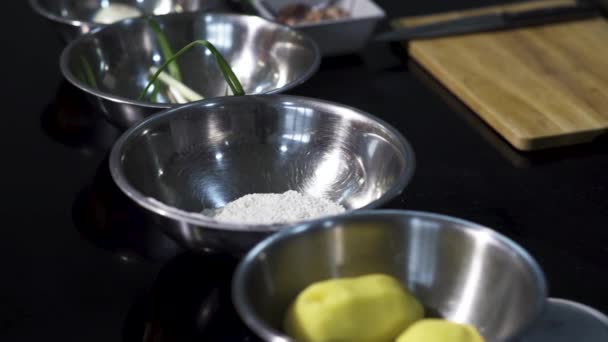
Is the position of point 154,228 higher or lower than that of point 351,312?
lower

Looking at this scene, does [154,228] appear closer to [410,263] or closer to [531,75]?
[410,263]

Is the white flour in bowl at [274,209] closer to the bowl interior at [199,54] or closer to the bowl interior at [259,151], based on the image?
the bowl interior at [259,151]

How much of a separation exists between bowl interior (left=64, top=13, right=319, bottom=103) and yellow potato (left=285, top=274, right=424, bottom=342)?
0.52m

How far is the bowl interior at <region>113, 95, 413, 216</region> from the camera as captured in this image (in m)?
0.89

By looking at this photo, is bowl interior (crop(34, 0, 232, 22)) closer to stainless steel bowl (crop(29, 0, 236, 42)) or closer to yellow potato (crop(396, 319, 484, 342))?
stainless steel bowl (crop(29, 0, 236, 42))

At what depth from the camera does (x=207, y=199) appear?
91 centimetres

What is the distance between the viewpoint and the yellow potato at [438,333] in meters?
0.61

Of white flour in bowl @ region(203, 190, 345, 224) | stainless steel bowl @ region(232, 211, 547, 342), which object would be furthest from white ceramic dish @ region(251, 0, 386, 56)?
stainless steel bowl @ region(232, 211, 547, 342)

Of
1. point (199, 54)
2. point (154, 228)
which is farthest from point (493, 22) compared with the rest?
point (154, 228)

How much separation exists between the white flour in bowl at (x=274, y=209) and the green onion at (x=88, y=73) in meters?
0.35

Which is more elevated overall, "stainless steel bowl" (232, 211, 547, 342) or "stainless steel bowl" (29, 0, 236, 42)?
"stainless steel bowl" (232, 211, 547, 342)

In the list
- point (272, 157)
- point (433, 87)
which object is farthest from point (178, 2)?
point (272, 157)

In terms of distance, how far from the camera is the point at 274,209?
84 cm

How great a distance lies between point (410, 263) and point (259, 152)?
30cm
